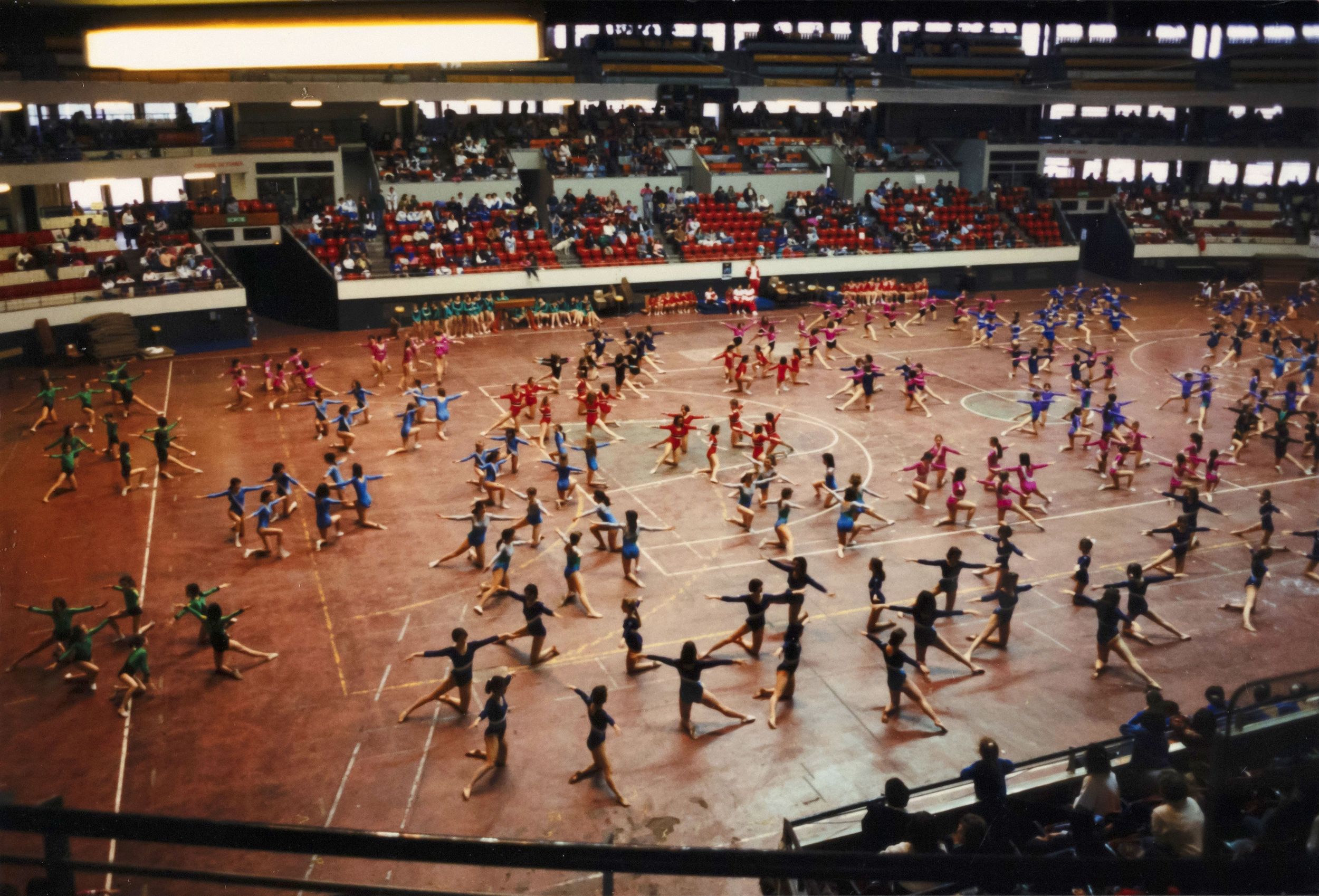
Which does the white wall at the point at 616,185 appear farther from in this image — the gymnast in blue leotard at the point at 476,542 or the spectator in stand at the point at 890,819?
the spectator in stand at the point at 890,819

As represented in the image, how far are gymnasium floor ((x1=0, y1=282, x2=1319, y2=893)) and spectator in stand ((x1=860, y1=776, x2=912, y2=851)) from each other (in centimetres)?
165

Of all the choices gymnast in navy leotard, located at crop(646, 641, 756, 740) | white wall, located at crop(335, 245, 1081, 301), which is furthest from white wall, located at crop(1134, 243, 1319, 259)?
gymnast in navy leotard, located at crop(646, 641, 756, 740)

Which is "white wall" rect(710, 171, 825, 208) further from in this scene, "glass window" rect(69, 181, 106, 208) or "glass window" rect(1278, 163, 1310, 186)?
"glass window" rect(69, 181, 106, 208)

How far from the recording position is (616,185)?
4216 centimetres

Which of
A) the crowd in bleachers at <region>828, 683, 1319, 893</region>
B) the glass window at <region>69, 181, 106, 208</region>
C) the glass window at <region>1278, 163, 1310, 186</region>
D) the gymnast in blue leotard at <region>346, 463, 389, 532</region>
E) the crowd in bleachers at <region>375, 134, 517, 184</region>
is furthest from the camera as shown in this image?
the glass window at <region>1278, 163, 1310, 186</region>

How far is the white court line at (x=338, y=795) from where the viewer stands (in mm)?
9789

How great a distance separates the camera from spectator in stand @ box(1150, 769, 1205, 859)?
7.77m

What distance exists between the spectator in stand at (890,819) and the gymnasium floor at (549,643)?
165 centimetres

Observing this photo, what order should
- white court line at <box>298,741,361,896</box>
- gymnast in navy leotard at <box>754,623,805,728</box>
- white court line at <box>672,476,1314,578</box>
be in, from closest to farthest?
white court line at <box>298,741,361,896</box> → gymnast in navy leotard at <box>754,623,805,728</box> → white court line at <box>672,476,1314,578</box>

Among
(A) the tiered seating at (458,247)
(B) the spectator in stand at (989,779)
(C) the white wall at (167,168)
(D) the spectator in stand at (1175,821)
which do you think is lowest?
(B) the spectator in stand at (989,779)

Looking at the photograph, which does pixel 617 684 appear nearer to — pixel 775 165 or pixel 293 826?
pixel 293 826

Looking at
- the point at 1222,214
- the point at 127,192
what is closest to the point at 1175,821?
the point at 127,192

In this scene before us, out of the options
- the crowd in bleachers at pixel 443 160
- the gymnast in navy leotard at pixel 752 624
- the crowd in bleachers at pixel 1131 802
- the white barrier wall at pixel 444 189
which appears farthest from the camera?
the crowd in bleachers at pixel 443 160

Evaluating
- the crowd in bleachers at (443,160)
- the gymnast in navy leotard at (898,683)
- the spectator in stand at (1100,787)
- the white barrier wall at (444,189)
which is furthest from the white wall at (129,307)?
the spectator in stand at (1100,787)
